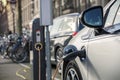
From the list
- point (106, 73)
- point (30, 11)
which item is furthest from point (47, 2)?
point (30, 11)

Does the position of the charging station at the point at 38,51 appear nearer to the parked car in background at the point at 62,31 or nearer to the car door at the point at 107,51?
the car door at the point at 107,51

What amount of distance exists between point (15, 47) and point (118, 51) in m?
13.6

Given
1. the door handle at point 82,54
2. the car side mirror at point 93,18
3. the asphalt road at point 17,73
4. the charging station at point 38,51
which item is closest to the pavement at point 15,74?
the asphalt road at point 17,73

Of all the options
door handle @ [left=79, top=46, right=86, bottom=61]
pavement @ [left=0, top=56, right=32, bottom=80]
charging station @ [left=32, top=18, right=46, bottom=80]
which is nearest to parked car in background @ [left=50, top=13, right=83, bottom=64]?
pavement @ [left=0, top=56, right=32, bottom=80]

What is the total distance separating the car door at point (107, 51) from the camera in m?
3.82

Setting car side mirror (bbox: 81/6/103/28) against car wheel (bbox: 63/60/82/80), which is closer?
car side mirror (bbox: 81/6/103/28)

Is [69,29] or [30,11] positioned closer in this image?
[69,29]

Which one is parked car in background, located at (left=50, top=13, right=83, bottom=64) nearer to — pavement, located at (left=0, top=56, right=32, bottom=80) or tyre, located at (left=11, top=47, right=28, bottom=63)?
pavement, located at (left=0, top=56, right=32, bottom=80)

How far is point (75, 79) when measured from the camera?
4902 mm

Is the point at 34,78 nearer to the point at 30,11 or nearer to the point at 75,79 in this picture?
the point at 75,79

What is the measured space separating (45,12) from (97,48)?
1.39 meters

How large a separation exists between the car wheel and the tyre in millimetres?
11745

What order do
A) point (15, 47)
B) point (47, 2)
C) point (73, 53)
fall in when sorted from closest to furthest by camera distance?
1. point (73, 53)
2. point (47, 2)
3. point (15, 47)

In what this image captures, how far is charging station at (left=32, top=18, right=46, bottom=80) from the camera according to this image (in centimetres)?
646
